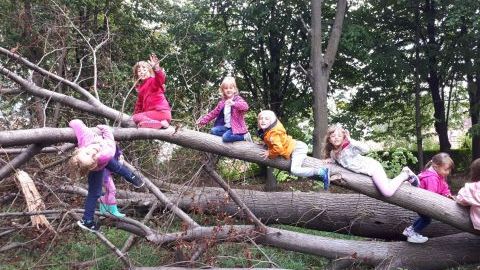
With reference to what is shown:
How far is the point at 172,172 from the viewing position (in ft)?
20.4

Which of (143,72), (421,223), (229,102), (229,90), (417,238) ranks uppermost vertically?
(143,72)

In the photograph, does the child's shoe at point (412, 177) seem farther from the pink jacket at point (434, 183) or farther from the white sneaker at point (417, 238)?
the white sneaker at point (417, 238)

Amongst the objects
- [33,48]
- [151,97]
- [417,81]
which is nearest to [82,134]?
[151,97]

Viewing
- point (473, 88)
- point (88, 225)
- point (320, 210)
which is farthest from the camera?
point (473, 88)

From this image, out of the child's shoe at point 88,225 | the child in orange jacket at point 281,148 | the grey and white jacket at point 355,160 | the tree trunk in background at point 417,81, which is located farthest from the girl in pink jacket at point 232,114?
the tree trunk in background at point 417,81

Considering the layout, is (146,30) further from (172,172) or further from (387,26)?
(172,172)

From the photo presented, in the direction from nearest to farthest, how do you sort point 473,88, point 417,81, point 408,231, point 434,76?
point 408,231 < point 417,81 < point 473,88 < point 434,76

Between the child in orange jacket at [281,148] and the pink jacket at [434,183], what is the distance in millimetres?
1317

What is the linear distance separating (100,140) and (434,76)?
12.5 metres

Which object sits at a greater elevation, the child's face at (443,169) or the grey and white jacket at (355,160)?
the grey and white jacket at (355,160)

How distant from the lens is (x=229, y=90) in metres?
4.97

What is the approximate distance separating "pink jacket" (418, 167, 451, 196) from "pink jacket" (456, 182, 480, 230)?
35cm

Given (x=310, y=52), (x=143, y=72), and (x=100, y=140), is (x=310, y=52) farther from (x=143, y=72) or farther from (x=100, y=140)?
(x=100, y=140)

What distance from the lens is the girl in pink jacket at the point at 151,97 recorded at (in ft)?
16.0
